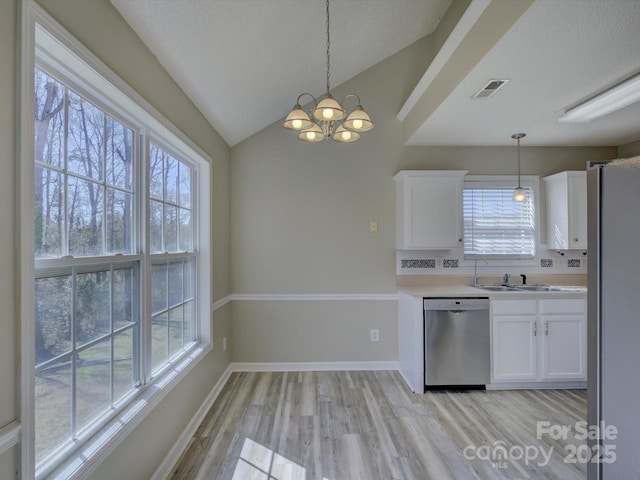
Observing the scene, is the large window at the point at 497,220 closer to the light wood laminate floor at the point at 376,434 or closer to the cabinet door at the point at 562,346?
the cabinet door at the point at 562,346

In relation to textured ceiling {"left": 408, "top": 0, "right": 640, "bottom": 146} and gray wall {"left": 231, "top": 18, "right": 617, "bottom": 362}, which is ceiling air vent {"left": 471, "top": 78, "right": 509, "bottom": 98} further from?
gray wall {"left": 231, "top": 18, "right": 617, "bottom": 362}

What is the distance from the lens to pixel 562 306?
293 centimetres

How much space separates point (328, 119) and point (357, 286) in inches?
82.4

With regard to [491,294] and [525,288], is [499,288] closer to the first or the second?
[525,288]

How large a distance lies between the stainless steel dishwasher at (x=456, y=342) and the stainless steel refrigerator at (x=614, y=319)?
1749 mm

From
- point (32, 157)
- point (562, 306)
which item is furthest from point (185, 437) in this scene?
point (562, 306)

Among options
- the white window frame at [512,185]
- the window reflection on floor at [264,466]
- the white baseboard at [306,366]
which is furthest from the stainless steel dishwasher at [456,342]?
the window reflection on floor at [264,466]

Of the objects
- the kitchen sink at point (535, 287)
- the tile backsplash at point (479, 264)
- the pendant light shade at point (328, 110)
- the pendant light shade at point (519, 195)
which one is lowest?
the kitchen sink at point (535, 287)

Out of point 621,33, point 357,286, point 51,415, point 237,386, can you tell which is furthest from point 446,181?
point 51,415

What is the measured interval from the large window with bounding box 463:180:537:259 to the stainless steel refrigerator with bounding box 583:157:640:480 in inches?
95.9

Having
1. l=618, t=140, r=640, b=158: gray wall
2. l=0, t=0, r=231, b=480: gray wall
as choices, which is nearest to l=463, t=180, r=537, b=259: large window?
l=618, t=140, r=640, b=158: gray wall

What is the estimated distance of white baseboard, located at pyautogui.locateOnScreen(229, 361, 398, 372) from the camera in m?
3.41

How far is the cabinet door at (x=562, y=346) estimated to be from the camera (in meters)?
2.93

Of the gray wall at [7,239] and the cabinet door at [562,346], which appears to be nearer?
the gray wall at [7,239]
